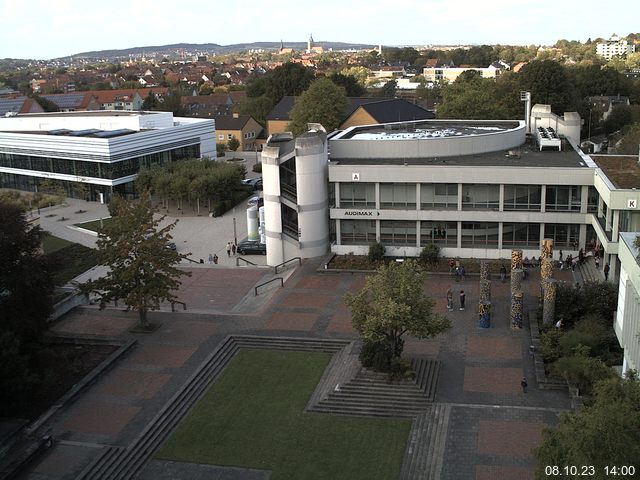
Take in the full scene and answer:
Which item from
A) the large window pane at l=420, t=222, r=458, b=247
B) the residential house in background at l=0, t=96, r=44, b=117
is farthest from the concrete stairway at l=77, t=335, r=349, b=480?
the residential house in background at l=0, t=96, r=44, b=117

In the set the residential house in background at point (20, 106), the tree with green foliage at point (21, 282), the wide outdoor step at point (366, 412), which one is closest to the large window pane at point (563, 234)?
the wide outdoor step at point (366, 412)

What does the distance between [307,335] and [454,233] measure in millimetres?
15416

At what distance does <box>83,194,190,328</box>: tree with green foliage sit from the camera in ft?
113

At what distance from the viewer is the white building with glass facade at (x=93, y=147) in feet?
230

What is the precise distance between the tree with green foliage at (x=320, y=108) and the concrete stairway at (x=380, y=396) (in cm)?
5592

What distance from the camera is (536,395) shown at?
27375mm

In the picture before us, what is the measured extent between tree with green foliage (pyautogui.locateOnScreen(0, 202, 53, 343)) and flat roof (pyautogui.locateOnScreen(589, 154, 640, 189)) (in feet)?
96.1

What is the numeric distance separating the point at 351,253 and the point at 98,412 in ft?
73.8

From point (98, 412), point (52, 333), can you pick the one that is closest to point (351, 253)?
point (52, 333)

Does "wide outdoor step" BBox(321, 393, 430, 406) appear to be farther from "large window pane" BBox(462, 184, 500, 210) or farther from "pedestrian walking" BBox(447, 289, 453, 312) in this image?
"large window pane" BBox(462, 184, 500, 210)

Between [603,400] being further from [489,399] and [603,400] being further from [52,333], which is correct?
[52,333]

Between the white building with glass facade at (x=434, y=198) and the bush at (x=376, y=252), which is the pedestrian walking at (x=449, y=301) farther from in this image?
the white building with glass facade at (x=434, y=198)

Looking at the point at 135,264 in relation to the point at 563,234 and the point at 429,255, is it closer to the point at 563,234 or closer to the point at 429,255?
the point at 429,255

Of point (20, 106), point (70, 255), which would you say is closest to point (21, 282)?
point (70, 255)
